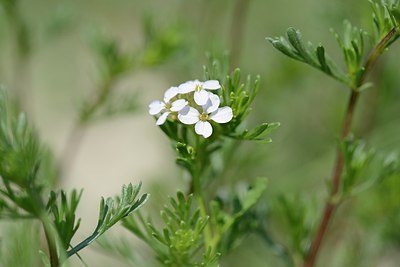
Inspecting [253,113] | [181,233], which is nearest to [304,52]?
[181,233]

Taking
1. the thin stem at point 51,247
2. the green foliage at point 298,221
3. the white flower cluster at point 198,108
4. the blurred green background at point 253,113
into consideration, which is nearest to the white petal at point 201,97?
the white flower cluster at point 198,108

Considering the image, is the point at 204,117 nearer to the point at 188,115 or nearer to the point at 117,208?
the point at 188,115

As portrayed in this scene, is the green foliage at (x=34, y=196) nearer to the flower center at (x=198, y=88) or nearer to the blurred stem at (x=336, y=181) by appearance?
the flower center at (x=198, y=88)

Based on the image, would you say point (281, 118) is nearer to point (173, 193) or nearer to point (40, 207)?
point (173, 193)

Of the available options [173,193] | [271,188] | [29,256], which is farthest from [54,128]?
[29,256]

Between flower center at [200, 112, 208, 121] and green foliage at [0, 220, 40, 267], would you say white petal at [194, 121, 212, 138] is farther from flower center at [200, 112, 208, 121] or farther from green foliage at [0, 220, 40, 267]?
green foliage at [0, 220, 40, 267]

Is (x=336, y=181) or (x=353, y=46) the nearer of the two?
(x=353, y=46)
